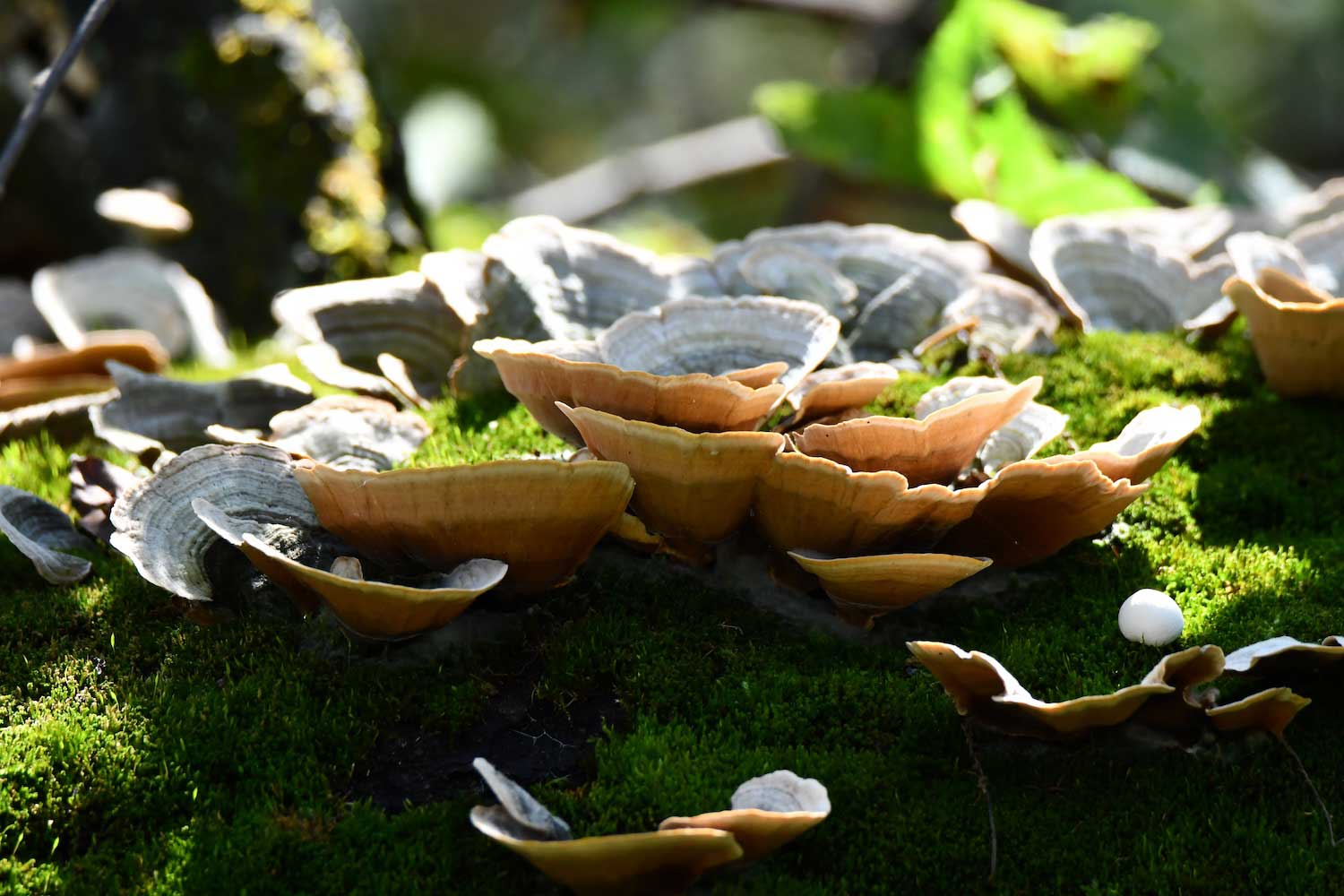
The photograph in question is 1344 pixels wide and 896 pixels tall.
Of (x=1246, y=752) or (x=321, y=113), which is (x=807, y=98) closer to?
(x=321, y=113)

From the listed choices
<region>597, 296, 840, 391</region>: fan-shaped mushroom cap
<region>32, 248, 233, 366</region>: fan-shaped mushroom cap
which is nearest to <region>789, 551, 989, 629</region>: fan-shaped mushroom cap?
<region>597, 296, 840, 391</region>: fan-shaped mushroom cap

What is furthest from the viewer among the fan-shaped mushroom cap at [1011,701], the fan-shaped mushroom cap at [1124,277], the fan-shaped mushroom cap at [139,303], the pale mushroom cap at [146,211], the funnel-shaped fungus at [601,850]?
the pale mushroom cap at [146,211]

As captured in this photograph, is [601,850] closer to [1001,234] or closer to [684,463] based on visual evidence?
[684,463]

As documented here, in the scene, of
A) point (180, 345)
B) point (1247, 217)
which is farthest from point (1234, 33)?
point (180, 345)

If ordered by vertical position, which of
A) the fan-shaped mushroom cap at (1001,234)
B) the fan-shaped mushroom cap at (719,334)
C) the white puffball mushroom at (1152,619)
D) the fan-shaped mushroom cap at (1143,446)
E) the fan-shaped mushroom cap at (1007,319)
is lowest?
the white puffball mushroom at (1152,619)

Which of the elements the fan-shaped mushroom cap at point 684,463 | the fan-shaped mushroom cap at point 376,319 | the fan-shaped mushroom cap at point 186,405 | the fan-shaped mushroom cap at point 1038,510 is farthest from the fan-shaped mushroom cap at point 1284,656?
the fan-shaped mushroom cap at point 186,405

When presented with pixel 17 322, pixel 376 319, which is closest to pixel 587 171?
pixel 17 322

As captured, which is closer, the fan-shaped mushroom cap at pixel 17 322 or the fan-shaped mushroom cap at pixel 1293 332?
the fan-shaped mushroom cap at pixel 1293 332

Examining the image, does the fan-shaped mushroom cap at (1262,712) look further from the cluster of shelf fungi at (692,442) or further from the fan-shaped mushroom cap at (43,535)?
the fan-shaped mushroom cap at (43,535)
